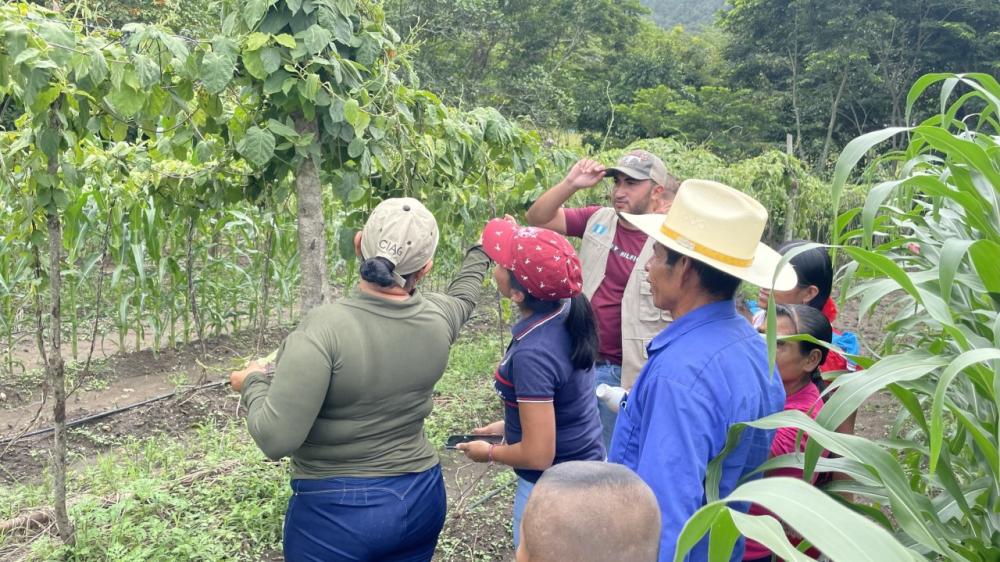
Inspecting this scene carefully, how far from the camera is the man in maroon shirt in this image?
310 centimetres

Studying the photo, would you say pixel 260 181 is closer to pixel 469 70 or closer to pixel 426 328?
pixel 426 328

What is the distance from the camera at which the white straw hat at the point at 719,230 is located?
5.43ft

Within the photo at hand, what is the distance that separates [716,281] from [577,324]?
2.10ft

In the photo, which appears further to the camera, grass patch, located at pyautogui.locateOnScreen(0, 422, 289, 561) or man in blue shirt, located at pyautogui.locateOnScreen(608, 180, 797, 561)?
grass patch, located at pyautogui.locateOnScreen(0, 422, 289, 561)

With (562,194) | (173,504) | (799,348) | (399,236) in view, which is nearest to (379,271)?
(399,236)

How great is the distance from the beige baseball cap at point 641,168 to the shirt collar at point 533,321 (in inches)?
41.6

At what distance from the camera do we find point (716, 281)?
5.52ft

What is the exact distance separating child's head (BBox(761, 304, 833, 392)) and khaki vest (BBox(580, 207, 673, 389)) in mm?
775

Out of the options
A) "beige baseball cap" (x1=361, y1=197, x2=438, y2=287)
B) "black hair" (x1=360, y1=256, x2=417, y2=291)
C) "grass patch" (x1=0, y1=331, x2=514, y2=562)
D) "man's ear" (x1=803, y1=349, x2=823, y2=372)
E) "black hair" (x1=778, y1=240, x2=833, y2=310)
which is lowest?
"grass patch" (x1=0, y1=331, x2=514, y2=562)

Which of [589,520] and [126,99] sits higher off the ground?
[126,99]

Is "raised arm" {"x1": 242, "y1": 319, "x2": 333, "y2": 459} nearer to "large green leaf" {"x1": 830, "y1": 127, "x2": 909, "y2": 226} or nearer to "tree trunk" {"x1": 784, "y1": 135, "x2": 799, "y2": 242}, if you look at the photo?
"large green leaf" {"x1": 830, "y1": 127, "x2": 909, "y2": 226}

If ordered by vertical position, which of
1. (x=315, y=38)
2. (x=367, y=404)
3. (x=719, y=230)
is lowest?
(x=367, y=404)

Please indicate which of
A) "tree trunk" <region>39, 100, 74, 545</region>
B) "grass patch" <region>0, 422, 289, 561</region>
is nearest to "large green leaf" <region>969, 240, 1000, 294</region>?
"tree trunk" <region>39, 100, 74, 545</region>

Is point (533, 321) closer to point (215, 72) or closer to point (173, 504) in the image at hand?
point (215, 72)
